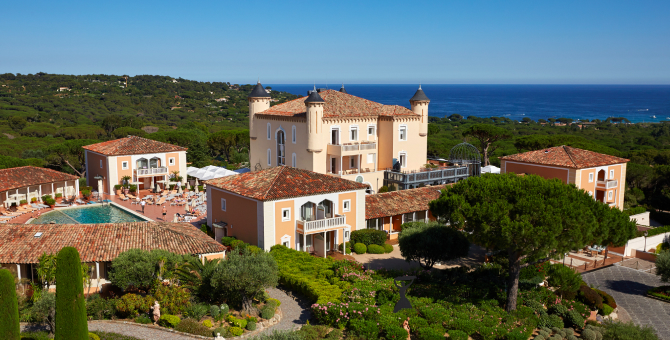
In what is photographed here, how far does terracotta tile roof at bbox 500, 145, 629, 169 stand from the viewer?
3841cm

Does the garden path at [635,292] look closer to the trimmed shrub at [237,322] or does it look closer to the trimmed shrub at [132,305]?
the trimmed shrub at [237,322]

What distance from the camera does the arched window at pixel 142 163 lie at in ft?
152

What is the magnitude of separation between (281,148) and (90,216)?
15493 millimetres

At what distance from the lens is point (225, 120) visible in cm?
11544

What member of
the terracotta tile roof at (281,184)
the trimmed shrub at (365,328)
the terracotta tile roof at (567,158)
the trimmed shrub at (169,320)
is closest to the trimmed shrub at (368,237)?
the terracotta tile roof at (281,184)

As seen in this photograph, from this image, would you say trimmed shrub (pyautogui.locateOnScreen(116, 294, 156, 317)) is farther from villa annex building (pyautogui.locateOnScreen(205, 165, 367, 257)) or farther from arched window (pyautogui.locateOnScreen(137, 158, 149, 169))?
arched window (pyautogui.locateOnScreen(137, 158, 149, 169))

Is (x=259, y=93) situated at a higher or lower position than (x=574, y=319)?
higher

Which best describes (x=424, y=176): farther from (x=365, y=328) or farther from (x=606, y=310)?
(x=365, y=328)

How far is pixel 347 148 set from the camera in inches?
1624

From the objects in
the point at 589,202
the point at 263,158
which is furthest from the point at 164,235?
the point at 263,158

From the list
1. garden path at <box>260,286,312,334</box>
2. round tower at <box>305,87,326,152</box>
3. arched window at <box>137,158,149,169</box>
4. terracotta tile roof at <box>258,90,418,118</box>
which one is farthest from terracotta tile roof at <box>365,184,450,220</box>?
arched window at <box>137,158,149,169</box>

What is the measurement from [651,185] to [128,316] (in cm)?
4722

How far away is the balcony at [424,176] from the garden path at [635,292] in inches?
626

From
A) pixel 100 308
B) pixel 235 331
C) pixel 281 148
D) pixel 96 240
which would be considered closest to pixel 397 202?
pixel 281 148
